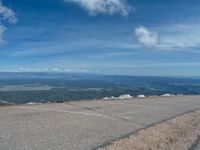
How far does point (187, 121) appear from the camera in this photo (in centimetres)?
1812

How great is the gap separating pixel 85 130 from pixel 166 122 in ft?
16.5

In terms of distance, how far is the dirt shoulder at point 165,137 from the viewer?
11482 millimetres

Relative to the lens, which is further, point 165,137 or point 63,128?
point 165,137

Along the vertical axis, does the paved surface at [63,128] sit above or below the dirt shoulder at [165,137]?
above

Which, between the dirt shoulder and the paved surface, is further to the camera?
the dirt shoulder

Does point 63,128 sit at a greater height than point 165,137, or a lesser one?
greater

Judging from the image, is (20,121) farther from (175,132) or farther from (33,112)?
(175,132)

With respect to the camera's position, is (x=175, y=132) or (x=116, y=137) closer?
(x=116, y=137)

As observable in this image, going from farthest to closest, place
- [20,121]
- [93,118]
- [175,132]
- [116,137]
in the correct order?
[93,118] → [175,132] → [20,121] → [116,137]

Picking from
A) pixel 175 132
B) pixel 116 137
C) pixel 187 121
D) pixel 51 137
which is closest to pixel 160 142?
pixel 116 137

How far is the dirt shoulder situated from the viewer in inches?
452

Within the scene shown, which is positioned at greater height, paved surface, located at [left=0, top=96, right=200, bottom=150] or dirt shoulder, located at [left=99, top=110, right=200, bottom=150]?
paved surface, located at [left=0, top=96, right=200, bottom=150]

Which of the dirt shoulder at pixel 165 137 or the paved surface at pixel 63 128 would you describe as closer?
the paved surface at pixel 63 128

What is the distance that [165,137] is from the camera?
44.4ft
